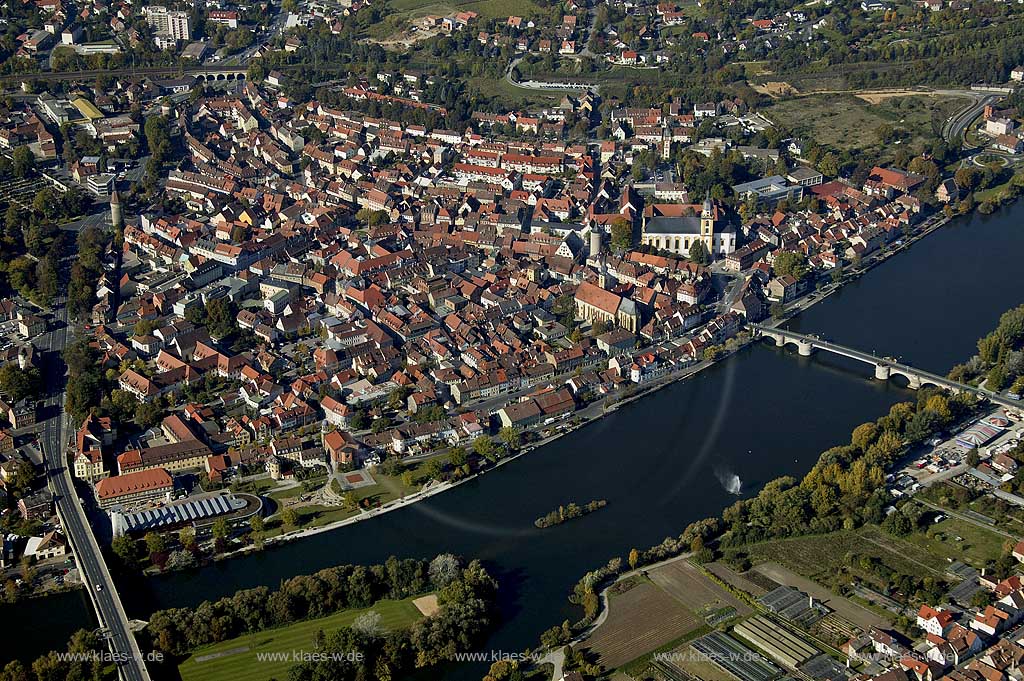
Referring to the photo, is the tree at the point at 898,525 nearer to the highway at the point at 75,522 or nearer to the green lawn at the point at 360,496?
the green lawn at the point at 360,496

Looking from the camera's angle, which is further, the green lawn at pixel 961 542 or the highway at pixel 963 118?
the highway at pixel 963 118

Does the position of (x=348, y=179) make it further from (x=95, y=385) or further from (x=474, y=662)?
(x=474, y=662)

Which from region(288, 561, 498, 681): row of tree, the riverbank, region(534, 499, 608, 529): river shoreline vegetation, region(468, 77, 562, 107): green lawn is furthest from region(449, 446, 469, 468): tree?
region(468, 77, 562, 107): green lawn

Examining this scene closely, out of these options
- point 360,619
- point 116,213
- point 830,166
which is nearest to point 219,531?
point 360,619

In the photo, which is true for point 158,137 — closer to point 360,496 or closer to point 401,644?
point 360,496

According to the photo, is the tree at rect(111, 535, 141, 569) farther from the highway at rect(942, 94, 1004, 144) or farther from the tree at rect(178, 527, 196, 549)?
the highway at rect(942, 94, 1004, 144)

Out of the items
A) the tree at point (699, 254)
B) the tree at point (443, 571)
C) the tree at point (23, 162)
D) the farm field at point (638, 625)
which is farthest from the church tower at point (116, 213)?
the farm field at point (638, 625)

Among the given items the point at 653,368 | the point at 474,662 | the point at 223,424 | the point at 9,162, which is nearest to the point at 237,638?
the point at 474,662
